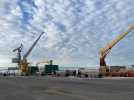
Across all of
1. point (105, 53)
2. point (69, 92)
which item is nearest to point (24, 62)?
point (105, 53)

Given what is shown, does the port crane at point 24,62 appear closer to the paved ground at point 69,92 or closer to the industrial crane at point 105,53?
the industrial crane at point 105,53

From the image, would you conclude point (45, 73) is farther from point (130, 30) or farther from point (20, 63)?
point (130, 30)

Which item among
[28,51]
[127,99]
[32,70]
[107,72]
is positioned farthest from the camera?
[28,51]

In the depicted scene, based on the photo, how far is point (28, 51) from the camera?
17462 centimetres

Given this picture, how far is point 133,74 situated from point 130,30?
13.3 meters

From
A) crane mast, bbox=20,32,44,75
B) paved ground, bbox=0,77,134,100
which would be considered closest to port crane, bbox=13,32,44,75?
crane mast, bbox=20,32,44,75

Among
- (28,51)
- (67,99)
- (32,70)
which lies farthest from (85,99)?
(28,51)

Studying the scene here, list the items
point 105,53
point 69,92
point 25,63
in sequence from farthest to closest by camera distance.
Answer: point 25,63 → point 105,53 → point 69,92

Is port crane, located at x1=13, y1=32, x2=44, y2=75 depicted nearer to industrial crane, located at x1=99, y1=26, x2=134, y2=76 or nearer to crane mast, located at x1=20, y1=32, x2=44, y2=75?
crane mast, located at x1=20, y1=32, x2=44, y2=75

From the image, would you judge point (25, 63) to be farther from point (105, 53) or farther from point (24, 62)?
point (105, 53)

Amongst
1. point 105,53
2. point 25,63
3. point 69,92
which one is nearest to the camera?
point 69,92

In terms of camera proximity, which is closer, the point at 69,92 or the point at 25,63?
the point at 69,92

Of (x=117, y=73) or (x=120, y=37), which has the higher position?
(x=120, y=37)

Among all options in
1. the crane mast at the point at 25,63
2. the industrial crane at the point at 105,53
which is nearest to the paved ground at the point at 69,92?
the industrial crane at the point at 105,53
